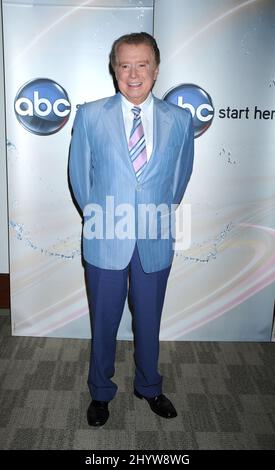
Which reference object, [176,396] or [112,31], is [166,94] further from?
[176,396]

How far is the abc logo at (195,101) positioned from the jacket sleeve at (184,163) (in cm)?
44

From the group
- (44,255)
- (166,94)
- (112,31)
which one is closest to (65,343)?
(44,255)

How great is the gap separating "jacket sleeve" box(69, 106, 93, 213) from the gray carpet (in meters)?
1.04

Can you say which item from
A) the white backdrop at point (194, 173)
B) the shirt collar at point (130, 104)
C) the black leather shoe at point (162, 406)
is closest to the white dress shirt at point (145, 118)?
the shirt collar at point (130, 104)

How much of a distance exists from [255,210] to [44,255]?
1322 millimetres

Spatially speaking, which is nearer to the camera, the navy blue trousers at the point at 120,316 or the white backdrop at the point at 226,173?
the navy blue trousers at the point at 120,316

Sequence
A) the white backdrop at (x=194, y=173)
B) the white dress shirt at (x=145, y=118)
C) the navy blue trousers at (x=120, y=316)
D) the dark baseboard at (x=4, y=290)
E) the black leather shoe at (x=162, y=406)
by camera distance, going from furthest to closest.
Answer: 1. the dark baseboard at (x=4, y=290)
2. the white backdrop at (x=194, y=173)
3. the black leather shoe at (x=162, y=406)
4. the navy blue trousers at (x=120, y=316)
5. the white dress shirt at (x=145, y=118)

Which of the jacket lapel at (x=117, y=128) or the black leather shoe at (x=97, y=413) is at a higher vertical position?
the jacket lapel at (x=117, y=128)

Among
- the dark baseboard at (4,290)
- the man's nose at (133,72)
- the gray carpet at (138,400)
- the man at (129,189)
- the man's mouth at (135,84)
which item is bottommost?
the gray carpet at (138,400)

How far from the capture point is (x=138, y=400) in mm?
2457

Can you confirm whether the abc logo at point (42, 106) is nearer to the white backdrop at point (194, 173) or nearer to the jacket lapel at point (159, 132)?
the white backdrop at point (194, 173)

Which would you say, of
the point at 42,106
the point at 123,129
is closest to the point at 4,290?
the point at 42,106

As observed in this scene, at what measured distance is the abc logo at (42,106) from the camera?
261cm

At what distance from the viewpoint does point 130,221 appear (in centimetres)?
211
